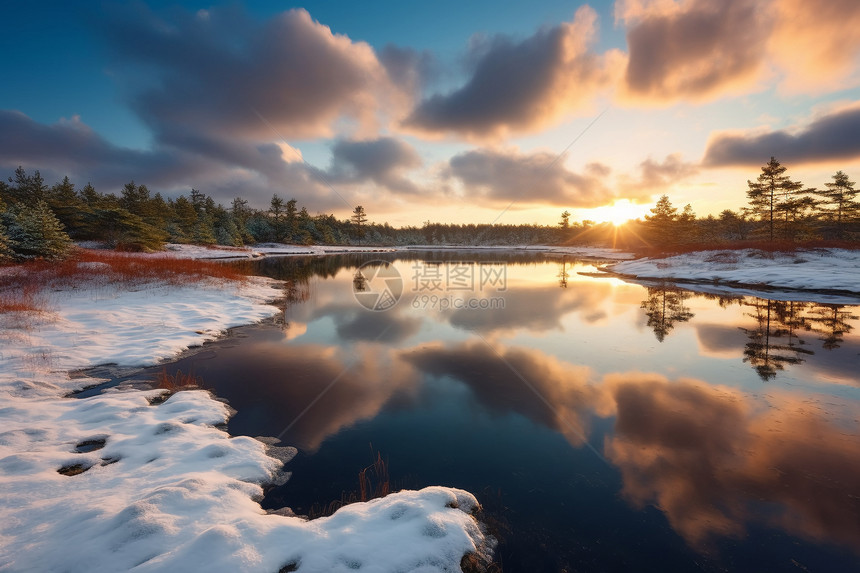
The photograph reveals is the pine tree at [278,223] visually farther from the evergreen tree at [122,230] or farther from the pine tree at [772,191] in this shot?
the pine tree at [772,191]

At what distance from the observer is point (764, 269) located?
2784cm

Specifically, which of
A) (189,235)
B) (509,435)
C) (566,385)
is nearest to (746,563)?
(509,435)

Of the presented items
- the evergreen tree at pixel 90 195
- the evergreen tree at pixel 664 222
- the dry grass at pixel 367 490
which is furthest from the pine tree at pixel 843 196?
the evergreen tree at pixel 90 195

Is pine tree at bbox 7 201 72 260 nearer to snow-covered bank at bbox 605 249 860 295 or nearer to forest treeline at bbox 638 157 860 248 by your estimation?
snow-covered bank at bbox 605 249 860 295

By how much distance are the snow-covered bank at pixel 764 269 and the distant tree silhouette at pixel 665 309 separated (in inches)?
247

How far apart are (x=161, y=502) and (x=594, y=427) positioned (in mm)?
7055

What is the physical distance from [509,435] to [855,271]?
1382 inches

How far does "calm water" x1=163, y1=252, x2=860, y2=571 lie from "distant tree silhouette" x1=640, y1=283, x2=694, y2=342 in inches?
13.2

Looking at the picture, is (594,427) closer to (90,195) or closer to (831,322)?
(831,322)

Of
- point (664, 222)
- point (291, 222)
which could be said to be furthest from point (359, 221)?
point (664, 222)

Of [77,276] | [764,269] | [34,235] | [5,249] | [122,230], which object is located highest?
[122,230]

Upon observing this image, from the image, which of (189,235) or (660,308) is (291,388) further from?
(189,235)

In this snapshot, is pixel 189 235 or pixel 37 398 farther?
pixel 189 235

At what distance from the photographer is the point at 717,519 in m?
4.46
